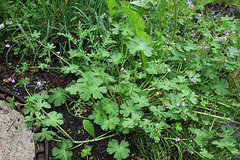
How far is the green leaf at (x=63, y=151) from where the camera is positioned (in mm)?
1604

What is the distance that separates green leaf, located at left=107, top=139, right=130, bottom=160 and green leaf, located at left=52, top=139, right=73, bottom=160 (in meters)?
0.31

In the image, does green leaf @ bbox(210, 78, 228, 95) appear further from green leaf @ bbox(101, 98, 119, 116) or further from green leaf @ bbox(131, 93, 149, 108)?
green leaf @ bbox(101, 98, 119, 116)

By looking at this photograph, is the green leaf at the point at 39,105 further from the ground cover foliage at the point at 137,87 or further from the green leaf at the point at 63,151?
the green leaf at the point at 63,151

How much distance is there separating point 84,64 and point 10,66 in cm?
75

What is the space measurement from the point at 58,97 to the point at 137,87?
2.41 ft

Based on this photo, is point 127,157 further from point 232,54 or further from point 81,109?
point 232,54

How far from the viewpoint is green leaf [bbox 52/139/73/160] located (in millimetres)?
1604

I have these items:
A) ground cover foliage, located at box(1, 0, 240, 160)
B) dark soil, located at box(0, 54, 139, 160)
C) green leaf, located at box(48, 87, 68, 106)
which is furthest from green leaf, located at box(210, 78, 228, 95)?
green leaf, located at box(48, 87, 68, 106)

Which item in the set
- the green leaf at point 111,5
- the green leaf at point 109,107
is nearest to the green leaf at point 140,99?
the green leaf at point 109,107

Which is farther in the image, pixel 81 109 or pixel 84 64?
pixel 84 64

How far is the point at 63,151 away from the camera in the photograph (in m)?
1.63

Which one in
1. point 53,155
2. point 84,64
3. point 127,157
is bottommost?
point 127,157

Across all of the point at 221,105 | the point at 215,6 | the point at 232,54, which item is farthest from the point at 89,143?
the point at 215,6

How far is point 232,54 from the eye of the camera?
2068 millimetres
